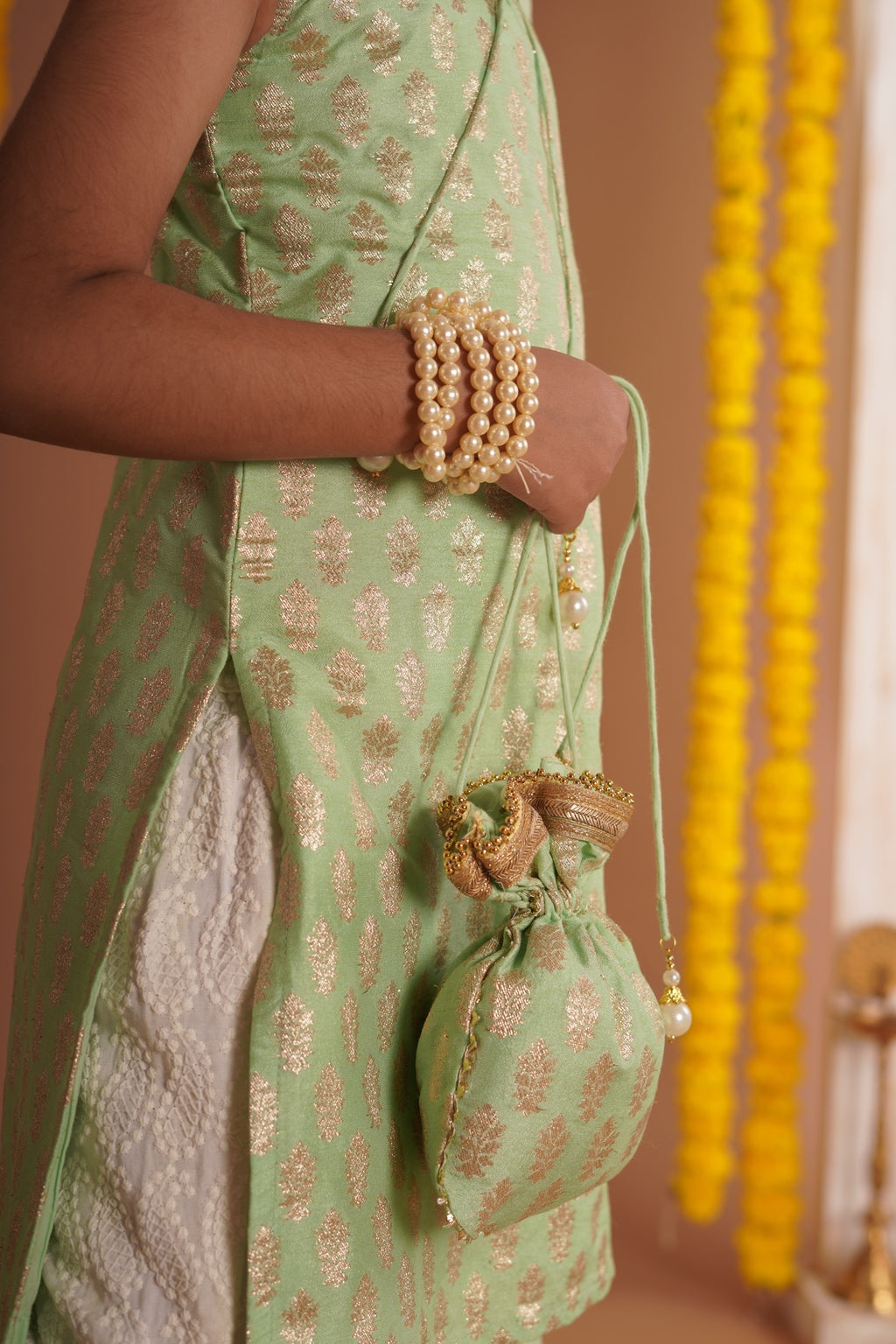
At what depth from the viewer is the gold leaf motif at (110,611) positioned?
0.60m

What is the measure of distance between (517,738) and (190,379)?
0.83 ft

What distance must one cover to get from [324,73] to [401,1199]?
0.52 metres

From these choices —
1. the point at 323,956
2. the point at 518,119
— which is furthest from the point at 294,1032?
the point at 518,119

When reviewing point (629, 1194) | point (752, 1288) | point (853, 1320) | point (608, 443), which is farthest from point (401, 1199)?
point (629, 1194)

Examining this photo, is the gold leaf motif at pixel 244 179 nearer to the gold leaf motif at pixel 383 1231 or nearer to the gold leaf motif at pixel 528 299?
the gold leaf motif at pixel 528 299

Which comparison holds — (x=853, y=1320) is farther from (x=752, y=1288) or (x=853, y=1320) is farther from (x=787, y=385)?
(x=787, y=385)

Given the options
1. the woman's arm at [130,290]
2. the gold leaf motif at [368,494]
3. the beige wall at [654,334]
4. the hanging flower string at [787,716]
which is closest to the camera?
the woman's arm at [130,290]

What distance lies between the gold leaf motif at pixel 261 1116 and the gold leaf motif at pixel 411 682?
17 cm

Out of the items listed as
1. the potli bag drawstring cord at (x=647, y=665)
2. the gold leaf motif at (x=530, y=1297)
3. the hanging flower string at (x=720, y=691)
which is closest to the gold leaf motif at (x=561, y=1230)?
the gold leaf motif at (x=530, y=1297)

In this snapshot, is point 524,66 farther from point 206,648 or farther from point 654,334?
point 654,334

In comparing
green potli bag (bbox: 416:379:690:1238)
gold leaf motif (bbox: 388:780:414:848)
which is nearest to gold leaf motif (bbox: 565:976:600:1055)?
green potli bag (bbox: 416:379:690:1238)

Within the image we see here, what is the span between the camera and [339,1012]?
0.53 meters

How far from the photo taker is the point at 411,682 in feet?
1.90

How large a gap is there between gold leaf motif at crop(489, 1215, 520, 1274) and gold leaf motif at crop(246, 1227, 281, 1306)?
172mm
